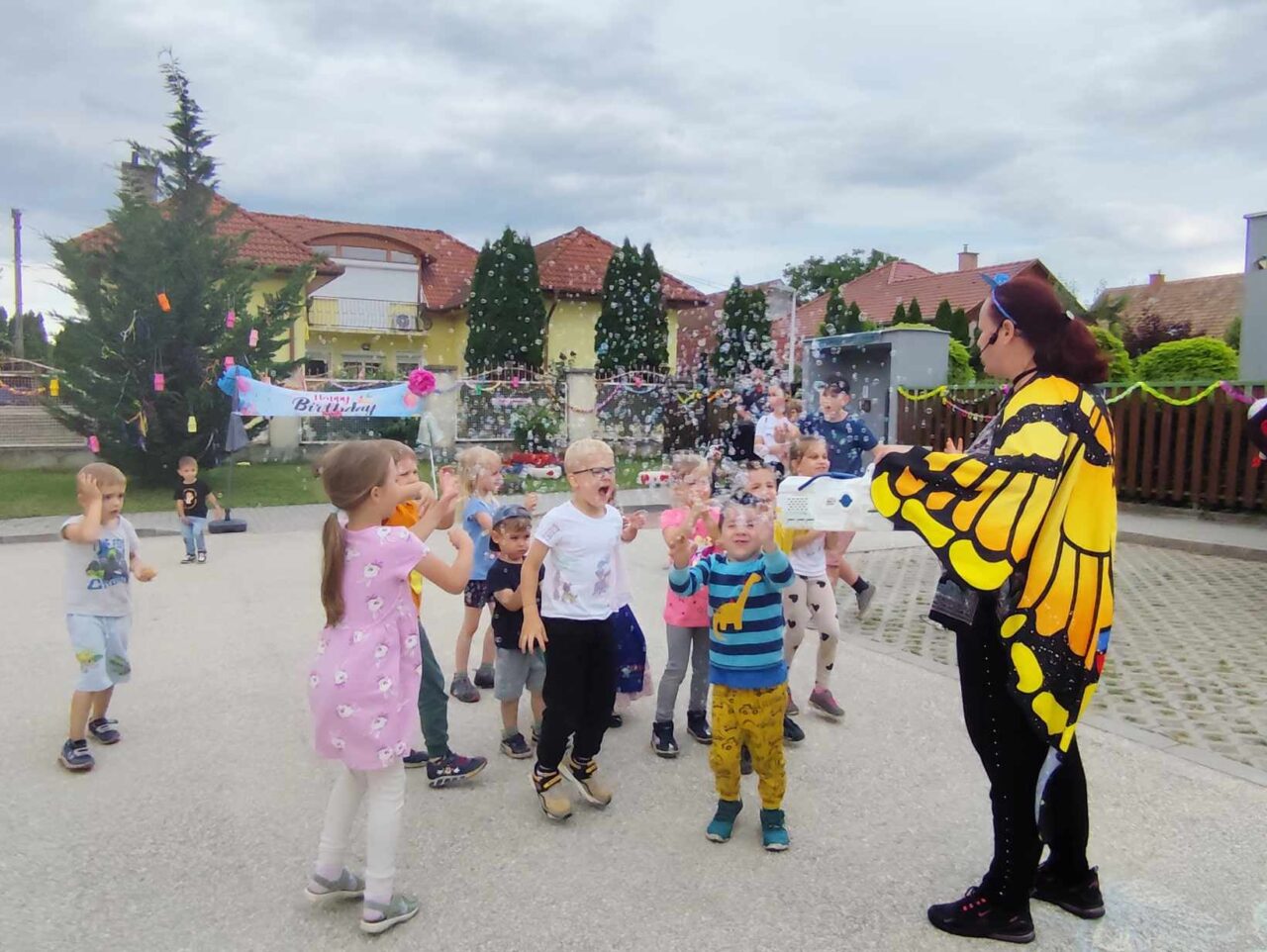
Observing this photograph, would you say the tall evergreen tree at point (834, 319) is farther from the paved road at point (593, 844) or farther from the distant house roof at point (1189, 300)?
the paved road at point (593, 844)

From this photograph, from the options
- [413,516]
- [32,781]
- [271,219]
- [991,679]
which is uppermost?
[271,219]

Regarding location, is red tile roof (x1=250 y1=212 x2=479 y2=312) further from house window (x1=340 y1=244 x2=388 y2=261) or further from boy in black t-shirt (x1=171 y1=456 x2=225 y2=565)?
boy in black t-shirt (x1=171 y1=456 x2=225 y2=565)

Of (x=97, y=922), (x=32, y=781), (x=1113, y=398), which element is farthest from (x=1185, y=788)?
(x=1113, y=398)

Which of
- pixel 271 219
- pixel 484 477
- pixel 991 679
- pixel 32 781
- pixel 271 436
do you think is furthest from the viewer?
pixel 271 219

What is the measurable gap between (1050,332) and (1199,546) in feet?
31.1

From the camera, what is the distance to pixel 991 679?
2.81 m

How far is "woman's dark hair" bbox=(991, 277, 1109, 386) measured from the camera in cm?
272

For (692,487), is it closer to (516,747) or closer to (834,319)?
(516,747)

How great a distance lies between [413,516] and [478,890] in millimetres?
1610

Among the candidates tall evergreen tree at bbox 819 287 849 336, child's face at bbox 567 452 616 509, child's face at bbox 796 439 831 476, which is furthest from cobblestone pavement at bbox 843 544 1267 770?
tall evergreen tree at bbox 819 287 849 336

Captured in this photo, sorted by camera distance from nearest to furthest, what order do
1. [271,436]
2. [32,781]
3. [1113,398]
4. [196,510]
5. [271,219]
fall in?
[32,781] → [196,510] → [1113,398] → [271,436] → [271,219]

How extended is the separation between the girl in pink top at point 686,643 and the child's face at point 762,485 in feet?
0.65

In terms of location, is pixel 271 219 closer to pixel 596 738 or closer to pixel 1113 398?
pixel 1113 398

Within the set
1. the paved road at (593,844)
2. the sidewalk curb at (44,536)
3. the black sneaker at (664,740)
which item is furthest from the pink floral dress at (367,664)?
the sidewalk curb at (44,536)
